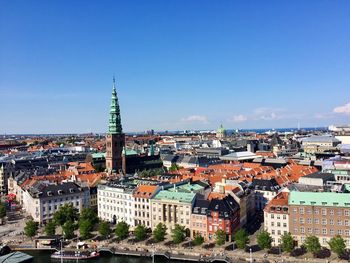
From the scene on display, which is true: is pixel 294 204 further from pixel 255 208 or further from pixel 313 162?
pixel 313 162

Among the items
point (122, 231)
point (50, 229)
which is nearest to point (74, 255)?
point (122, 231)

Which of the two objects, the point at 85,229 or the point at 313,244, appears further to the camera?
the point at 85,229

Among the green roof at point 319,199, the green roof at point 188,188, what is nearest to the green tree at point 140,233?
the green roof at point 188,188

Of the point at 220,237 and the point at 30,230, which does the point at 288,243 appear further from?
the point at 30,230

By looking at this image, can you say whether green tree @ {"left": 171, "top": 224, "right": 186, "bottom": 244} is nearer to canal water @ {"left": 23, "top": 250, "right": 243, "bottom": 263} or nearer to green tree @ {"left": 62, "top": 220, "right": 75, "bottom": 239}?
canal water @ {"left": 23, "top": 250, "right": 243, "bottom": 263}

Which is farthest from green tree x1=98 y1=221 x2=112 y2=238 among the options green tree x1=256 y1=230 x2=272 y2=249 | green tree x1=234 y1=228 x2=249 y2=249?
green tree x1=256 y1=230 x2=272 y2=249

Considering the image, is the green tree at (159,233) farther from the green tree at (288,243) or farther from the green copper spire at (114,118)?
the green copper spire at (114,118)

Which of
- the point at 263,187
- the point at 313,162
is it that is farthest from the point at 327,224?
the point at 313,162
